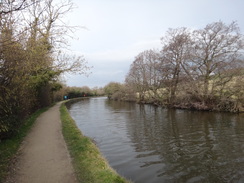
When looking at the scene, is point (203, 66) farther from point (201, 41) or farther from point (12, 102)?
point (12, 102)

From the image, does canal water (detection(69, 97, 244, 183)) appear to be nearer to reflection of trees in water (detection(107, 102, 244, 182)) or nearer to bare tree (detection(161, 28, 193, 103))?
reflection of trees in water (detection(107, 102, 244, 182))

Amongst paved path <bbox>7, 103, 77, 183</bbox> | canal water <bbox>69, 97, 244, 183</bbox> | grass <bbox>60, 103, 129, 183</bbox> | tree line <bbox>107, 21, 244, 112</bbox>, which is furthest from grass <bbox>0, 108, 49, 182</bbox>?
tree line <bbox>107, 21, 244, 112</bbox>

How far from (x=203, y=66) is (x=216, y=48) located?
2.43 meters

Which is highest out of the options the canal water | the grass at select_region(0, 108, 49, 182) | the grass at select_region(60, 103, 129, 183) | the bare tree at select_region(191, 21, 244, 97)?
the bare tree at select_region(191, 21, 244, 97)

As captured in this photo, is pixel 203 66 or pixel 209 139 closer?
pixel 209 139

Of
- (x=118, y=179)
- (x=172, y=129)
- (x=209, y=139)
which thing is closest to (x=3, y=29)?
(x=118, y=179)

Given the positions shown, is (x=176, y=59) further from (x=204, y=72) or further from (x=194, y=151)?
(x=194, y=151)

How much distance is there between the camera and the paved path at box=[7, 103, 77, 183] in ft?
16.1

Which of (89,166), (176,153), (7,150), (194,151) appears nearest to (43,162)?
(89,166)

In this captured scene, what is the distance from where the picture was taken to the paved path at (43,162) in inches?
193

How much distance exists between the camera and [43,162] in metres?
6.01

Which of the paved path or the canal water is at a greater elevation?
the paved path

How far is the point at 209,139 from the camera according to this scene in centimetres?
1028

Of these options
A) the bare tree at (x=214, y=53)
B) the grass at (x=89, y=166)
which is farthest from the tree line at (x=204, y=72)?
the grass at (x=89, y=166)
